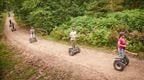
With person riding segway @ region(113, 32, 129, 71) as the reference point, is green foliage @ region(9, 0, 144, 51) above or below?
above

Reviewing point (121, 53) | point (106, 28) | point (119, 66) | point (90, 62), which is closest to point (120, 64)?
point (119, 66)

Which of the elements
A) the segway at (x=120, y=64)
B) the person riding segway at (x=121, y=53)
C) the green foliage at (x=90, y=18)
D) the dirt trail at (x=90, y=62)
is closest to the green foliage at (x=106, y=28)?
the green foliage at (x=90, y=18)

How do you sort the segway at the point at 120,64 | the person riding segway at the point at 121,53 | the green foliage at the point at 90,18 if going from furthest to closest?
the green foliage at the point at 90,18 → the segway at the point at 120,64 → the person riding segway at the point at 121,53

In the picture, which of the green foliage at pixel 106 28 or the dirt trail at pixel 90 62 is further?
the green foliage at pixel 106 28

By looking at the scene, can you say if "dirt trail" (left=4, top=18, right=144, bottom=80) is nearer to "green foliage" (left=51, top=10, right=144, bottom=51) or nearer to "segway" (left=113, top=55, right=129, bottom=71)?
"segway" (left=113, top=55, right=129, bottom=71)

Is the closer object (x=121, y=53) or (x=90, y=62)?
(x=121, y=53)

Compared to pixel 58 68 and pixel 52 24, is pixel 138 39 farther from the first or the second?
pixel 52 24

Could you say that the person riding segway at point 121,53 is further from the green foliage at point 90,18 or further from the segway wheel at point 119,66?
the green foliage at point 90,18

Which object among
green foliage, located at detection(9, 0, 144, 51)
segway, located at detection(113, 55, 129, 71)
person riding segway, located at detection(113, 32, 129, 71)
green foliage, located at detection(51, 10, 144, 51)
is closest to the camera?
person riding segway, located at detection(113, 32, 129, 71)

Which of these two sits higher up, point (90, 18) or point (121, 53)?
point (90, 18)

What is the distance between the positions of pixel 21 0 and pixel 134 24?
66.7 feet

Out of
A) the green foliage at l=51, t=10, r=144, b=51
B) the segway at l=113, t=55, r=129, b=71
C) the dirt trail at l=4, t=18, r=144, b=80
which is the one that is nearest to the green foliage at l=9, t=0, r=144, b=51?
the green foliage at l=51, t=10, r=144, b=51

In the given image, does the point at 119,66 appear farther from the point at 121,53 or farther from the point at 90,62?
the point at 90,62

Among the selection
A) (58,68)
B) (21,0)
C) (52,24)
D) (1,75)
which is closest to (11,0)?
(21,0)
